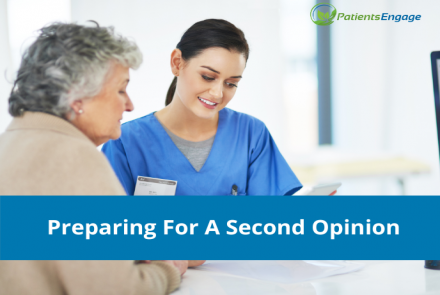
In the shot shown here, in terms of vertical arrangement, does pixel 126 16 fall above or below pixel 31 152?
above

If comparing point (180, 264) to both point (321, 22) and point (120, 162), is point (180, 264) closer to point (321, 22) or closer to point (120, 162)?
point (120, 162)

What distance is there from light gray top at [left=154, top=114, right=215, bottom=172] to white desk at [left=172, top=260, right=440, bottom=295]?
421mm

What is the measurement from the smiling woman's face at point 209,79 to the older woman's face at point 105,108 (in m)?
0.41

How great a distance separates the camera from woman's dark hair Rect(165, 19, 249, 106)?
130 cm

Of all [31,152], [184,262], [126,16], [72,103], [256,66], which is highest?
[126,16]

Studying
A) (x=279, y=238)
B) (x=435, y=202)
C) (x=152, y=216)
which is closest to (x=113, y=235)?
(x=152, y=216)

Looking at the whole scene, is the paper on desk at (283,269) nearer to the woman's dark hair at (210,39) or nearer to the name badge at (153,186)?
the name badge at (153,186)

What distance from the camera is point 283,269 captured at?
3.42 feet

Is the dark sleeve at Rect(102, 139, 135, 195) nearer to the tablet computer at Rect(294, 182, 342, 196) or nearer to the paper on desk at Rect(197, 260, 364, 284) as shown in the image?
the paper on desk at Rect(197, 260, 364, 284)

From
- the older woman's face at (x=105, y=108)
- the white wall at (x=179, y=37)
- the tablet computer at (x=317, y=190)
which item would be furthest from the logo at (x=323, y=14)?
the older woman's face at (x=105, y=108)

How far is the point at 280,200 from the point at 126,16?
1997mm

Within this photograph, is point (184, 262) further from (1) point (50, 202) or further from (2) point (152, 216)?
(1) point (50, 202)

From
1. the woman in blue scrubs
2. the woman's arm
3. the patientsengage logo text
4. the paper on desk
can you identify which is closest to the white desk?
the paper on desk

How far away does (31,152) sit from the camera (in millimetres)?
746
